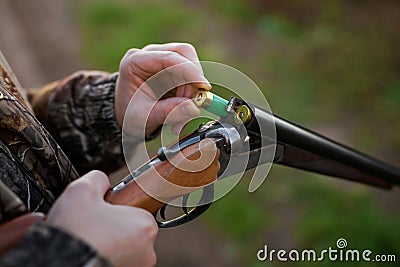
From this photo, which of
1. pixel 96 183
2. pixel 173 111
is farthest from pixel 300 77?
pixel 96 183

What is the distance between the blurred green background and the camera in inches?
112

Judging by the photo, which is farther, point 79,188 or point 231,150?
point 231,150

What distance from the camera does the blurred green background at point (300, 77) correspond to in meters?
2.86

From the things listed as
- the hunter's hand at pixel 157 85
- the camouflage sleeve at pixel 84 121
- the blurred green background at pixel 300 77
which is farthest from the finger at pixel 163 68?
the blurred green background at pixel 300 77

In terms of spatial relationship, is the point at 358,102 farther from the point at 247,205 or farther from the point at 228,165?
the point at 228,165

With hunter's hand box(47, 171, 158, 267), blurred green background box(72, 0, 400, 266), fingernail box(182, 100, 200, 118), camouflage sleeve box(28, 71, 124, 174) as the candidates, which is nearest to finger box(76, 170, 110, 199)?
hunter's hand box(47, 171, 158, 267)

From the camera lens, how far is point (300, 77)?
3818 millimetres

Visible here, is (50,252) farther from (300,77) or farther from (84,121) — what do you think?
(300,77)

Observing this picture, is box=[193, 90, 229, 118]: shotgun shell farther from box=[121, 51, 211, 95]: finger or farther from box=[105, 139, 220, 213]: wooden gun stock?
box=[105, 139, 220, 213]: wooden gun stock

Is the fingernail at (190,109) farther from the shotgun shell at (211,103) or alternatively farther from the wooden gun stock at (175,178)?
the wooden gun stock at (175,178)

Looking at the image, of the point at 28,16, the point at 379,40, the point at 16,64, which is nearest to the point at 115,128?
the point at 379,40

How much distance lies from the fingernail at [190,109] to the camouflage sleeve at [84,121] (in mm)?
275

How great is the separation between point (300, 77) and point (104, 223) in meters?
2.99

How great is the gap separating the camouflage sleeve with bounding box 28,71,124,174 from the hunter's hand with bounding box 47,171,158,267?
0.56 metres
